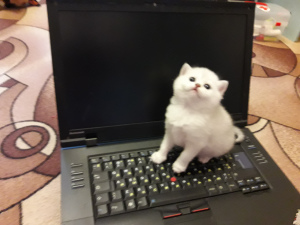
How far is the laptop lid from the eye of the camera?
44 cm

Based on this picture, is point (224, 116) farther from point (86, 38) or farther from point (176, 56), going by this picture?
point (86, 38)

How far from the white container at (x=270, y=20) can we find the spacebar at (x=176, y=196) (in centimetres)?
96

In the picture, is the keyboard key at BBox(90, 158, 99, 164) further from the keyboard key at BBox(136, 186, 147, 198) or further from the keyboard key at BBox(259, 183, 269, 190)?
the keyboard key at BBox(259, 183, 269, 190)

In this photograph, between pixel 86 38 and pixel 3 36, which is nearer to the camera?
pixel 86 38

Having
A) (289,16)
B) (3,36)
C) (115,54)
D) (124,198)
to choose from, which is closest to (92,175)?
(124,198)

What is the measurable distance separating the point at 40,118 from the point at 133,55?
0.32 m

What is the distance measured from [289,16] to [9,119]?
1.26 meters

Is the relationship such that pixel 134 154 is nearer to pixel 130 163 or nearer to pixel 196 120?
pixel 130 163

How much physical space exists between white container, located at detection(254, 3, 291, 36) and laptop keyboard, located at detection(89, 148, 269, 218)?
87cm

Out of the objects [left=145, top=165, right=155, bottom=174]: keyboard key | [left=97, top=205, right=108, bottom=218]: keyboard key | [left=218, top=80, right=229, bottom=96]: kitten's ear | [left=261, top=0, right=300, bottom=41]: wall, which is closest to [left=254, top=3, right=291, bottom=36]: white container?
[left=261, top=0, right=300, bottom=41]: wall

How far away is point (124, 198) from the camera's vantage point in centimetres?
41

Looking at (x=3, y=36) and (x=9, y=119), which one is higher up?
(x=3, y=36)

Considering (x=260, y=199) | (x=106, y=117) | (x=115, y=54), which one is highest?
(x=115, y=54)

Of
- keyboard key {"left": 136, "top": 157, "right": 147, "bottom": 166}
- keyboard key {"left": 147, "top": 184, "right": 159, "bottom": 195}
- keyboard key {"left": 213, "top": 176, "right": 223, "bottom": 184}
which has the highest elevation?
keyboard key {"left": 136, "top": 157, "right": 147, "bottom": 166}
